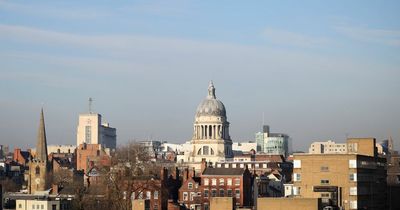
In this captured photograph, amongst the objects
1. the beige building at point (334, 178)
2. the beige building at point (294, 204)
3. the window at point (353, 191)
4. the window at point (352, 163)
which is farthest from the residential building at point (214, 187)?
the beige building at point (294, 204)

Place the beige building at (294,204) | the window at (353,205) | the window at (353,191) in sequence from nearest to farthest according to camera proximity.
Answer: the beige building at (294,204) → the window at (353,205) → the window at (353,191)

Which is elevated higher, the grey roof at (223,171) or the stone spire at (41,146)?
the stone spire at (41,146)

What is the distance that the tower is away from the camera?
604 ft

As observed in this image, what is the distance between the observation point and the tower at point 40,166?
184125 millimetres

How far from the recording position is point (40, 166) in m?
191

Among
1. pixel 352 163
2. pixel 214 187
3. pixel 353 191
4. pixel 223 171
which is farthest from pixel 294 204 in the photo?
pixel 223 171

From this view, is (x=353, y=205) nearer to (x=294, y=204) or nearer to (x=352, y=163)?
(x=352, y=163)

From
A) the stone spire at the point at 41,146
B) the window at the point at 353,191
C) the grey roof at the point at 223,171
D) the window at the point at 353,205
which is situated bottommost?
the window at the point at 353,205

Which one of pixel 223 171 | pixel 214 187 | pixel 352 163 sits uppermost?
pixel 352 163

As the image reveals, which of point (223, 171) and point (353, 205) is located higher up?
point (223, 171)

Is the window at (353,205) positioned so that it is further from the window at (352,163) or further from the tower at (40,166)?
the tower at (40,166)

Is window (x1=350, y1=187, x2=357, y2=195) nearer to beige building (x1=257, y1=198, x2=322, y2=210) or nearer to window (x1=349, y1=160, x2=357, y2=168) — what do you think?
window (x1=349, y1=160, x2=357, y2=168)

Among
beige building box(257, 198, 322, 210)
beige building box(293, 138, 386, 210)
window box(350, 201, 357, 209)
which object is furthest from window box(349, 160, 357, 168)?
beige building box(257, 198, 322, 210)

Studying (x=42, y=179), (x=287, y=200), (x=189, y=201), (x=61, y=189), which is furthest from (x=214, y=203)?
(x=42, y=179)
